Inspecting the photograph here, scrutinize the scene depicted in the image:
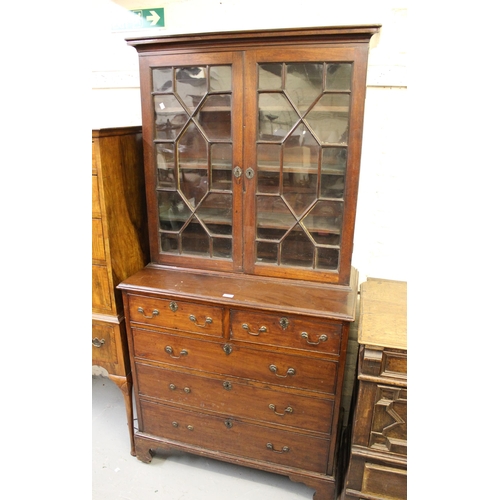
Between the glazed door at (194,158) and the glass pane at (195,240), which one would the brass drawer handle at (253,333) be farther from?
the glass pane at (195,240)

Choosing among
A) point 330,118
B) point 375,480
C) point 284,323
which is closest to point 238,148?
point 330,118

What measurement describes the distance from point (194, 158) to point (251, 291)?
2.25 ft

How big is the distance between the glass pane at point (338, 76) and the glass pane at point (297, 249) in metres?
0.61

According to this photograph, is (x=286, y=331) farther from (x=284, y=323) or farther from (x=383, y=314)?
(x=383, y=314)

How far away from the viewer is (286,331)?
1604mm

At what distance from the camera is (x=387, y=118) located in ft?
5.91

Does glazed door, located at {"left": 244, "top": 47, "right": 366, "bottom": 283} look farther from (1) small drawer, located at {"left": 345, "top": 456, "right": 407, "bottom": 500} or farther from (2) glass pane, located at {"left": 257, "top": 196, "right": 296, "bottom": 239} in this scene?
(1) small drawer, located at {"left": 345, "top": 456, "right": 407, "bottom": 500}

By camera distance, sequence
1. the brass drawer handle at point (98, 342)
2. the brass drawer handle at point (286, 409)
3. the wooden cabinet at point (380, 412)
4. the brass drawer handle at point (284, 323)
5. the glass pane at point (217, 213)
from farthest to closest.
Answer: the brass drawer handle at point (98, 342)
the glass pane at point (217, 213)
the brass drawer handle at point (286, 409)
the brass drawer handle at point (284, 323)
the wooden cabinet at point (380, 412)

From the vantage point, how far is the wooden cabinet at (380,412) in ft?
4.86

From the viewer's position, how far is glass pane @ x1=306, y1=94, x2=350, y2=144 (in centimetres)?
156

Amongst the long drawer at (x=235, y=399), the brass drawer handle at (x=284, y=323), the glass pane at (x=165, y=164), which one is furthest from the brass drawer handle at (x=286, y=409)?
the glass pane at (x=165, y=164)
